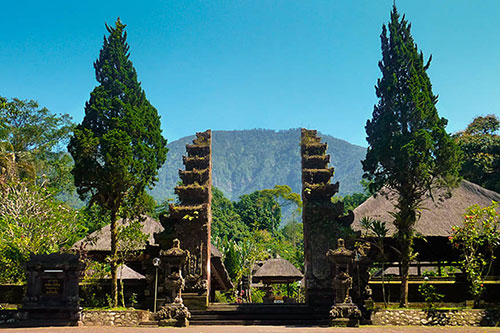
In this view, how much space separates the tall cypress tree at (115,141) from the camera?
16.6 meters

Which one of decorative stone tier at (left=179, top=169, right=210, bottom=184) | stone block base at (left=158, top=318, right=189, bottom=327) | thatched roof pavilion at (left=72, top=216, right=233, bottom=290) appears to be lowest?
stone block base at (left=158, top=318, right=189, bottom=327)

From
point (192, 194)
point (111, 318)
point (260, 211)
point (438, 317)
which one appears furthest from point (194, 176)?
point (260, 211)

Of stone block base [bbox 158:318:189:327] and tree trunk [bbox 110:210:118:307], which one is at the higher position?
tree trunk [bbox 110:210:118:307]

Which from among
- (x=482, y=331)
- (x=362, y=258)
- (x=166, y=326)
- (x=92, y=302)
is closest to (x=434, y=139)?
(x=362, y=258)

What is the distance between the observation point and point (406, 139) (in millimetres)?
16781

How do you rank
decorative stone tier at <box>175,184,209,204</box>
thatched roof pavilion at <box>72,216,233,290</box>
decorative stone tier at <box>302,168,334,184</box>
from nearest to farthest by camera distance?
decorative stone tier at <box>175,184,209,204</box> < decorative stone tier at <box>302,168,334,184</box> < thatched roof pavilion at <box>72,216,233,290</box>

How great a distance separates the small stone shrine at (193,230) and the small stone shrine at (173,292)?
990 millimetres

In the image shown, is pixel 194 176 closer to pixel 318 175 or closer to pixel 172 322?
pixel 318 175

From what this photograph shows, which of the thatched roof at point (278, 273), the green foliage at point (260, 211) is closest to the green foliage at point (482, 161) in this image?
the thatched roof at point (278, 273)

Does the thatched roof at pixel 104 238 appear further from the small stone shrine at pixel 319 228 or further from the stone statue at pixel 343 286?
the stone statue at pixel 343 286

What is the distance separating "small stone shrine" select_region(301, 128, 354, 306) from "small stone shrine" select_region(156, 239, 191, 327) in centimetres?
487

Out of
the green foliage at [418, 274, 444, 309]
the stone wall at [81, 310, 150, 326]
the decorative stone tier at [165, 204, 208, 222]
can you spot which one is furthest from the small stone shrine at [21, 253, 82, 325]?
the green foliage at [418, 274, 444, 309]

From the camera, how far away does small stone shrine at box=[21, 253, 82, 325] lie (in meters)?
15.2

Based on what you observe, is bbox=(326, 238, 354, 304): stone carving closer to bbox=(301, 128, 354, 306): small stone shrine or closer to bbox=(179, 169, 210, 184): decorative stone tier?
bbox=(301, 128, 354, 306): small stone shrine
